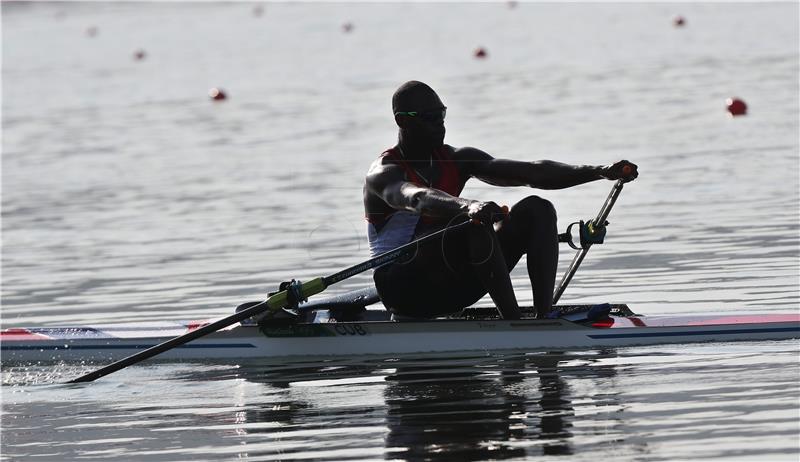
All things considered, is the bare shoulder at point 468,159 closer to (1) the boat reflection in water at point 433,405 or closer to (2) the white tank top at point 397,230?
(2) the white tank top at point 397,230

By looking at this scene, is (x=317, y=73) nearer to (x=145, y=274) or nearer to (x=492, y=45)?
(x=492, y=45)

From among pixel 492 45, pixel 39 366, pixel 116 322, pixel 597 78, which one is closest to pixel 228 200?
pixel 116 322

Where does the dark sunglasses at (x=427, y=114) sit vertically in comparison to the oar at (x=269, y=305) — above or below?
above

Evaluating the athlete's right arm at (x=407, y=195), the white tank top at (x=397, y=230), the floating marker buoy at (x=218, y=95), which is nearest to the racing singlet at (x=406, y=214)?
the white tank top at (x=397, y=230)

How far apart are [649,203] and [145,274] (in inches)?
204

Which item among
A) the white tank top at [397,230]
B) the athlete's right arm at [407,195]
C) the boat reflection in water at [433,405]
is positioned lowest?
the boat reflection in water at [433,405]

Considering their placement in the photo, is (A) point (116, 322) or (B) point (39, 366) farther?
(A) point (116, 322)

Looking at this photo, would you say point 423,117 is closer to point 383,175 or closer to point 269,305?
point 383,175

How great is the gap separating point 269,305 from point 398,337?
808 millimetres

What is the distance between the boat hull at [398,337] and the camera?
9102mm

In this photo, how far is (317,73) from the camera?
37.4 meters

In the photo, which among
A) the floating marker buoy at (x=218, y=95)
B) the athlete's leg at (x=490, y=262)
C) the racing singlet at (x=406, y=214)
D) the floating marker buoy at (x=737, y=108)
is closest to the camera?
the athlete's leg at (x=490, y=262)

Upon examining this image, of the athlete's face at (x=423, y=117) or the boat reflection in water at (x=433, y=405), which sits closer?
the boat reflection in water at (x=433, y=405)

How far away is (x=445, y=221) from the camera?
9.14m
